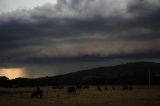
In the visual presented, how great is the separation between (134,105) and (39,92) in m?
22.7

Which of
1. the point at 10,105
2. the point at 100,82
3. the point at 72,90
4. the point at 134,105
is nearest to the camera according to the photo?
the point at 134,105

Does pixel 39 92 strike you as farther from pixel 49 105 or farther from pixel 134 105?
pixel 134 105

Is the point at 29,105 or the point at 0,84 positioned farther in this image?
the point at 0,84

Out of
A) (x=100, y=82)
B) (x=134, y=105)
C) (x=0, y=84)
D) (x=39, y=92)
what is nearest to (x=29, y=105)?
(x=134, y=105)

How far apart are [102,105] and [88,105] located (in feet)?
5.13

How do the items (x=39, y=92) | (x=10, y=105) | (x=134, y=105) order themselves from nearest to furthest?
(x=134, y=105)
(x=10, y=105)
(x=39, y=92)

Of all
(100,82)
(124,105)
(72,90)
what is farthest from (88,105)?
(100,82)

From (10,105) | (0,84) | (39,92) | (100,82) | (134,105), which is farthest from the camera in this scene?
(100,82)

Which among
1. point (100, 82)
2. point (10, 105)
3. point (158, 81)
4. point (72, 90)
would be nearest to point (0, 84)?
point (100, 82)

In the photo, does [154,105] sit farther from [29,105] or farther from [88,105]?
[29,105]

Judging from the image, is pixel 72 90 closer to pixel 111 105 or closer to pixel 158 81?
pixel 111 105

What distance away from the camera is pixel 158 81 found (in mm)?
138250

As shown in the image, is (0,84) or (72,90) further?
(0,84)

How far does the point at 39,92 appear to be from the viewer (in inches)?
2165
